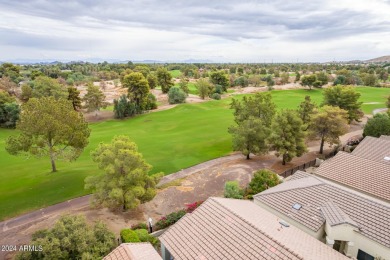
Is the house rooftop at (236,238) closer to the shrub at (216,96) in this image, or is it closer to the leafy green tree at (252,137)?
the leafy green tree at (252,137)

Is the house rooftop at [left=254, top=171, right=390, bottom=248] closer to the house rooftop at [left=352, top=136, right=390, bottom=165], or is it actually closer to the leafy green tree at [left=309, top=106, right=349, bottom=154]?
the house rooftop at [left=352, top=136, right=390, bottom=165]

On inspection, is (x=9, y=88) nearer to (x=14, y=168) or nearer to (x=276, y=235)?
(x=14, y=168)

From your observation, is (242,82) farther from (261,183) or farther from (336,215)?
(336,215)

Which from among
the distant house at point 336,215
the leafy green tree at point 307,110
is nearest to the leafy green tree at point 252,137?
the leafy green tree at point 307,110

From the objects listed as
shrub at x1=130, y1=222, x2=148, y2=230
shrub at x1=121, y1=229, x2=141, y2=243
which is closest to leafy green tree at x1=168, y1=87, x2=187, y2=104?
shrub at x1=130, y1=222, x2=148, y2=230

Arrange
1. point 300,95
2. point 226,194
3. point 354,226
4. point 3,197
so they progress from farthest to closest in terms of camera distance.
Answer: point 300,95
point 3,197
point 226,194
point 354,226

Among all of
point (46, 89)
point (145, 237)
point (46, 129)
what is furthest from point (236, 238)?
point (46, 89)

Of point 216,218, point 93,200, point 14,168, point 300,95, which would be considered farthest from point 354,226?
point 300,95
